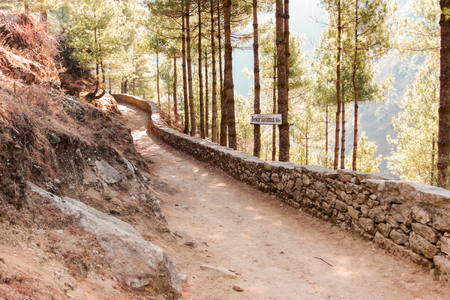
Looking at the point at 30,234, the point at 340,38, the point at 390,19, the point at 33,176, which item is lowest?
the point at 30,234

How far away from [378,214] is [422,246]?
80 centimetres

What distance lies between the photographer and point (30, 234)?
2.33m

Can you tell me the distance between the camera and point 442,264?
3449 millimetres

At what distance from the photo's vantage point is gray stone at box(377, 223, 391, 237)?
4.30 meters

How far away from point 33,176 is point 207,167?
26.7ft

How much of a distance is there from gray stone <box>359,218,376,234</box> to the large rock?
3303 millimetres

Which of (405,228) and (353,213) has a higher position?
(405,228)

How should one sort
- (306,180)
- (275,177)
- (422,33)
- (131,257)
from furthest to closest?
(422,33) < (275,177) < (306,180) < (131,257)

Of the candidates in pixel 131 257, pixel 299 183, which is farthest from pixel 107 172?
pixel 299 183

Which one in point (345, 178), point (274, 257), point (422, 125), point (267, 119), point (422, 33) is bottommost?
point (274, 257)

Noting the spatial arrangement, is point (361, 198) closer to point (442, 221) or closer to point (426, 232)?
point (426, 232)

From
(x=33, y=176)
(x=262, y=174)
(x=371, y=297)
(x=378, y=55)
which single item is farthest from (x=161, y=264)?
(x=378, y=55)

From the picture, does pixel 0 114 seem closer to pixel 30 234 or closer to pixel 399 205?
pixel 30 234

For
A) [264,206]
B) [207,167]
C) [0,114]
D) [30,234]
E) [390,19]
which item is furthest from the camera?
[390,19]
